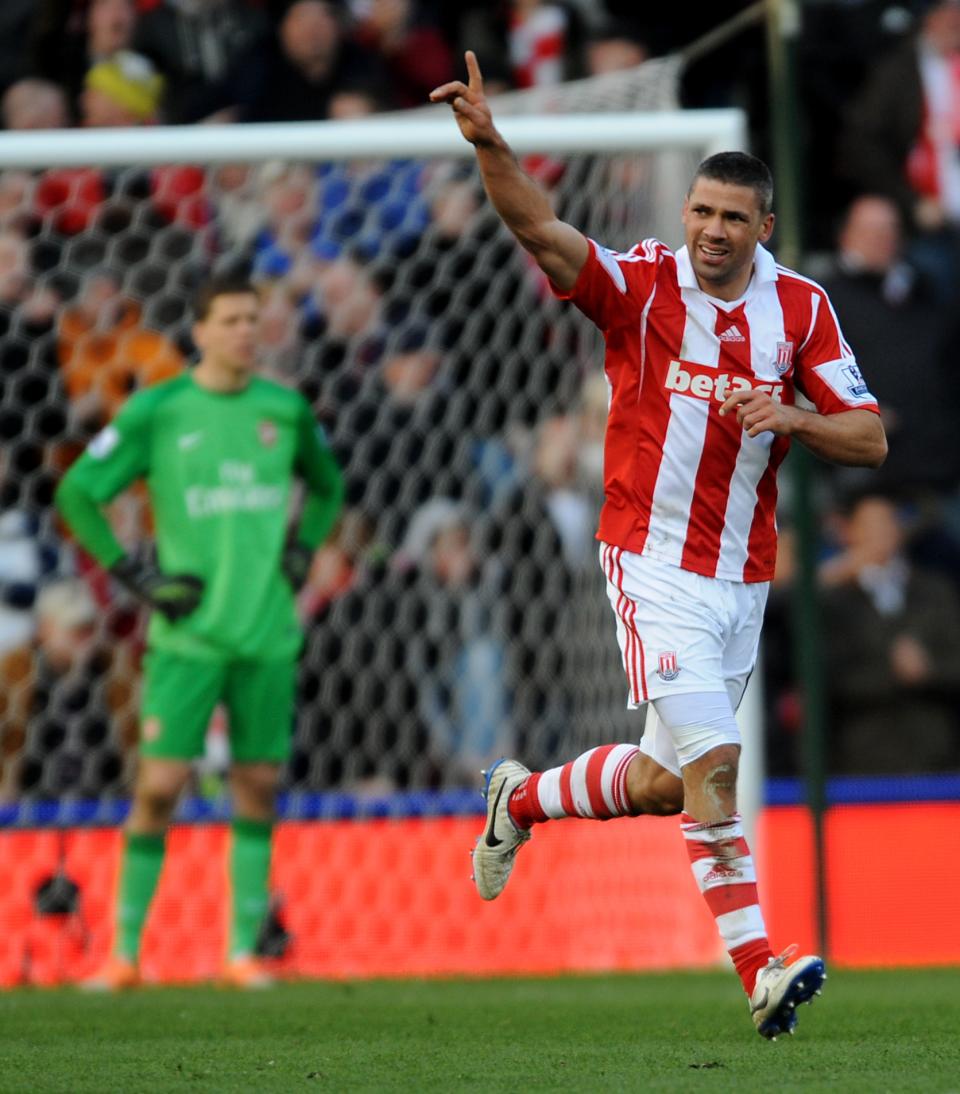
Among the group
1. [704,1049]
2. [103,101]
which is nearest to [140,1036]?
[704,1049]

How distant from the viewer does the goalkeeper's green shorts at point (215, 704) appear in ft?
22.3

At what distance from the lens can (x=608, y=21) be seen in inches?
433

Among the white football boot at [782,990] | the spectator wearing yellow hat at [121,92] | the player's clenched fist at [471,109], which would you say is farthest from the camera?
the spectator wearing yellow hat at [121,92]

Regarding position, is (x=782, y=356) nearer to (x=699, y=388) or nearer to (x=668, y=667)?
(x=699, y=388)

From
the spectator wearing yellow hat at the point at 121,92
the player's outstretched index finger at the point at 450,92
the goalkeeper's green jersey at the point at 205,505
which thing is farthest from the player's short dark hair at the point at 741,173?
the spectator wearing yellow hat at the point at 121,92

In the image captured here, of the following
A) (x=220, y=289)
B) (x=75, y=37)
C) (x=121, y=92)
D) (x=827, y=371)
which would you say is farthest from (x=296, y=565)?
(x=75, y=37)

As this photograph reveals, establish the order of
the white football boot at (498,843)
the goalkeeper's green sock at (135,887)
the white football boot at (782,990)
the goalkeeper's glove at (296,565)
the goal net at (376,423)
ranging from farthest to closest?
the goal net at (376,423) < the goalkeeper's glove at (296,565) < the goalkeeper's green sock at (135,887) < the white football boot at (498,843) < the white football boot at (782,990)

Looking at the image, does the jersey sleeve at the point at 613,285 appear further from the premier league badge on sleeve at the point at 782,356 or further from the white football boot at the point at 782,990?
the white football boot at the point at 782,990

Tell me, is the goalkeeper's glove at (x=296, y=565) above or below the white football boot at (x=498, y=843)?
above

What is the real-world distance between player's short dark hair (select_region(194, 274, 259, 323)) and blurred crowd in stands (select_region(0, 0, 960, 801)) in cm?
100

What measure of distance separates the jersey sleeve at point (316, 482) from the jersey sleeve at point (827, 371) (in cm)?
278

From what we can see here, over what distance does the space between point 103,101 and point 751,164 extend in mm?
5480

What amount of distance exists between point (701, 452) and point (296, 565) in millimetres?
2619

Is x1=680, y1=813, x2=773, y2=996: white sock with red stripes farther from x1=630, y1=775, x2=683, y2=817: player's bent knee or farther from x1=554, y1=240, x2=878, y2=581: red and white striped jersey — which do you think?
x1=554, y1=240, x2=878, y2=581: red and white striped jersey
